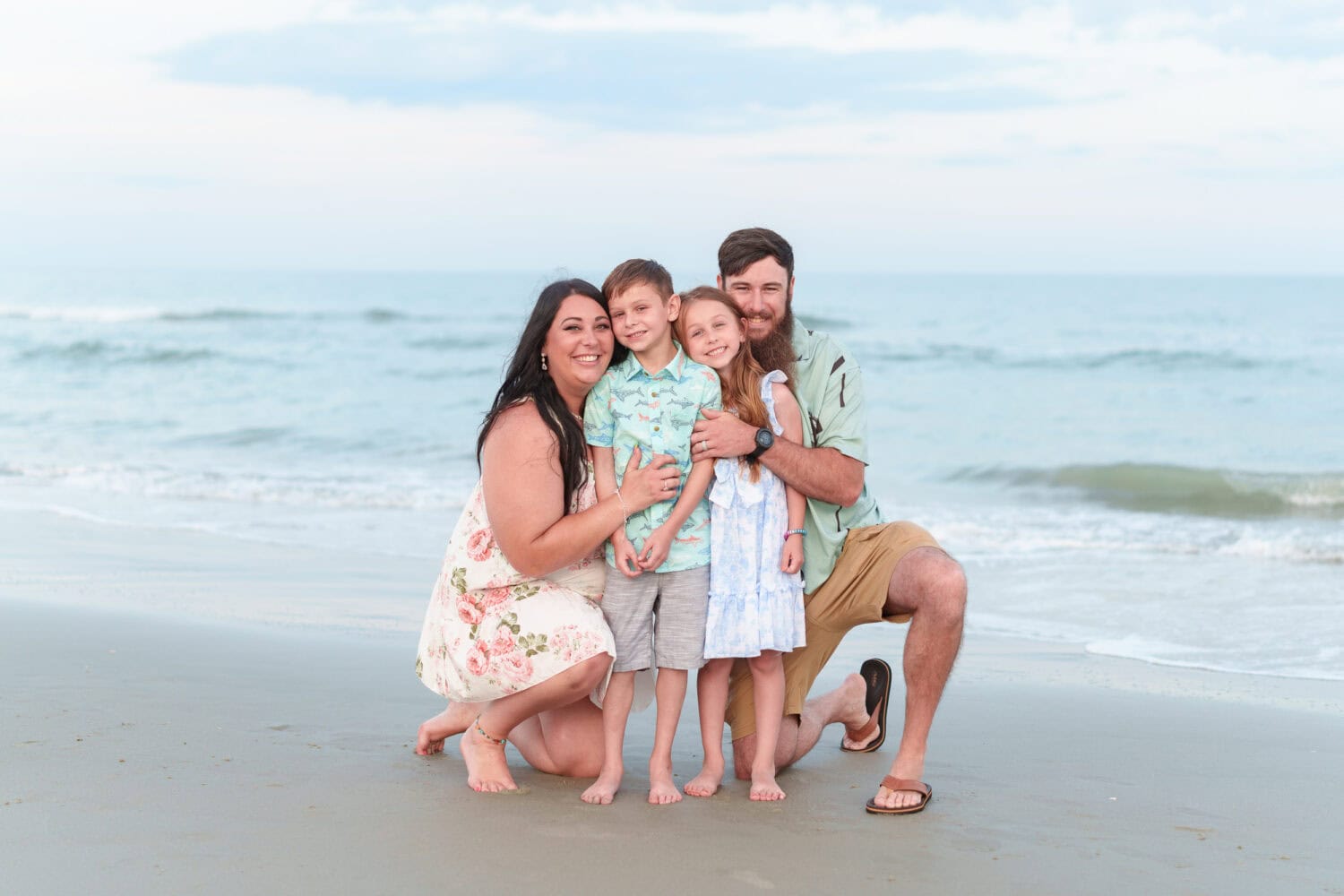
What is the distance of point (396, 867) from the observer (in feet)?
9.64

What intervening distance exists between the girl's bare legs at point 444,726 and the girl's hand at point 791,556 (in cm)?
107

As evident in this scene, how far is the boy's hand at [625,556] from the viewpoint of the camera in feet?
11.6

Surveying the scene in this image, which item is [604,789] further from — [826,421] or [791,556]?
[826,421]

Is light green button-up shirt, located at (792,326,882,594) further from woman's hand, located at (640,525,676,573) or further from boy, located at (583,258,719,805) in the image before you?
→ woman's hand, located at (640,525,676,573)

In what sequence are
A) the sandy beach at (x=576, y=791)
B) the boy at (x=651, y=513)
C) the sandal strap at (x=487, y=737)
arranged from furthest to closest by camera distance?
1. the sandal strap at (x=487, y=737)
2. the boy at (x=651, y=513)
3. the sandy beach at (x=576, y=791)

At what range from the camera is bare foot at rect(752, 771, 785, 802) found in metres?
3.55

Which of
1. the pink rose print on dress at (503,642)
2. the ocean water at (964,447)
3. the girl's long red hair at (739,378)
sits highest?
the girl's long red hair at (739,378)

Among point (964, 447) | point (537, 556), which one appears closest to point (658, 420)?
point (537, 556)

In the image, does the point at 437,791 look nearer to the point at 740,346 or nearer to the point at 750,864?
the point at 750,864

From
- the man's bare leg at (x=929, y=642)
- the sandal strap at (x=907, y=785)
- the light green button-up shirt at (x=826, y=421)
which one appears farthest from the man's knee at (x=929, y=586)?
the sandal strap at (x=907, y=785)

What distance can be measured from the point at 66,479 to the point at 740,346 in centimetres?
921

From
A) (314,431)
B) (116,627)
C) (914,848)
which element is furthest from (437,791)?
(314,431)

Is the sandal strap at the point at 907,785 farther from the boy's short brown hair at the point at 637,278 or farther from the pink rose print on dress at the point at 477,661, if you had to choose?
the boy's short brown hair at the point at 637,278

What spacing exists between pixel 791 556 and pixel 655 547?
42cm
